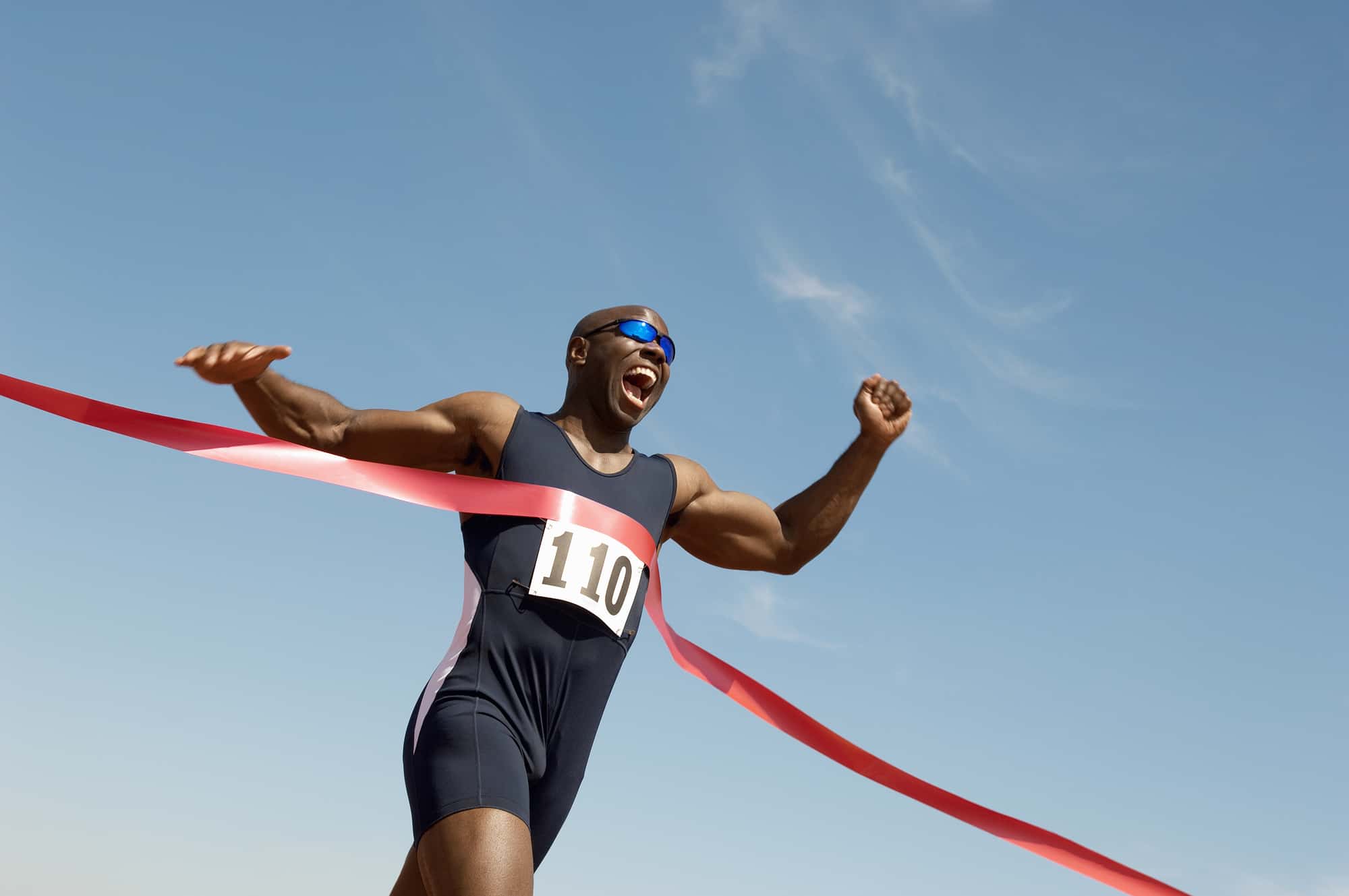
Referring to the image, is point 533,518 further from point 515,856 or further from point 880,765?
A: point 880,765

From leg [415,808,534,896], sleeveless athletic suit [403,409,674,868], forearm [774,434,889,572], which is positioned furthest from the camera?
forearm [774,434,889,572]

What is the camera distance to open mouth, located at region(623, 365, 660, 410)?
5.83m

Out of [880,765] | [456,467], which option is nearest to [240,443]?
[456,467]

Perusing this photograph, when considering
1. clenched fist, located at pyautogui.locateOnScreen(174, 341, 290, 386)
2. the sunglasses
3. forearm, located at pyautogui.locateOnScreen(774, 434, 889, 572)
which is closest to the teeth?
the sunglasses

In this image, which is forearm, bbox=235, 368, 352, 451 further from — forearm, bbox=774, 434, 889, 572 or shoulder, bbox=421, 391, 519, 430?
forearm, bbox=774, 434, 889, 572

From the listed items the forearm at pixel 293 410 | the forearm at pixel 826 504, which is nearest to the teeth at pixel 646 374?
the forearm at pixel 826 504

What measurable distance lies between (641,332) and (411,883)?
2588 millimetres

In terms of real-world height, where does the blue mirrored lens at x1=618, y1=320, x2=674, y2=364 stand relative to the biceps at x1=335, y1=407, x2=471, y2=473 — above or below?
above

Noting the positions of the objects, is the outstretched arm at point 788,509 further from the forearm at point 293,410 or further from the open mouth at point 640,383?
the forearm at point 293,410

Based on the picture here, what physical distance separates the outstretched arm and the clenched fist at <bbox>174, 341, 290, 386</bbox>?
195cm

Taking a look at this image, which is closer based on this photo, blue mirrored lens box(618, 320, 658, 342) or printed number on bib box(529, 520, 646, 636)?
printed number on bib box(529, 520, 646, 636)

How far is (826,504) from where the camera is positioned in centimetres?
625

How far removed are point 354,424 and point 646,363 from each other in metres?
1.37

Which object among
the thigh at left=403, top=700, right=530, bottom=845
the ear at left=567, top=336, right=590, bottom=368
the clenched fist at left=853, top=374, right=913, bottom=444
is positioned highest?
the clenched fist at left=853, top=374, right=913, bottom=444
